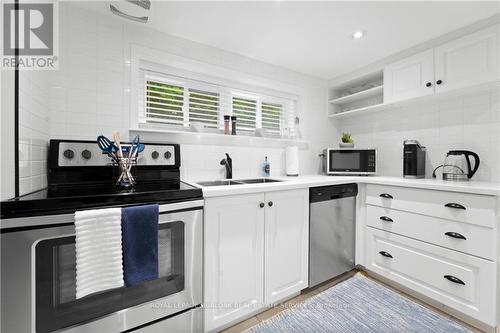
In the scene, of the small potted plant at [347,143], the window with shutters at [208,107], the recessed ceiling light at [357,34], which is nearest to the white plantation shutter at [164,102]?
the window with shutters at [208,107]

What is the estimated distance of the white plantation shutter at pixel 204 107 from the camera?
2.04 meters

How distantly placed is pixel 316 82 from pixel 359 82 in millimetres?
531

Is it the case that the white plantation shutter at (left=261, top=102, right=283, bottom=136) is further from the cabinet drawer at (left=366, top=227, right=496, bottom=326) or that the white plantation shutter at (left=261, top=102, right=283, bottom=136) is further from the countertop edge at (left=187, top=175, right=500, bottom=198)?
the cabinet drawer at (left=366, top=227, right=496, bottom=326)

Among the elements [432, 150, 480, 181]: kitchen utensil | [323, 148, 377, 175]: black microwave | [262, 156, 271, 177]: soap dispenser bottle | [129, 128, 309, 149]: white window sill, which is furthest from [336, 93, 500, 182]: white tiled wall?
[262, 156, 271, 177]: soap dispenser bottle

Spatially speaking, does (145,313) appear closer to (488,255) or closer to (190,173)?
(190,173)

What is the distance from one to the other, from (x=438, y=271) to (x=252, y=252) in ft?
4.66

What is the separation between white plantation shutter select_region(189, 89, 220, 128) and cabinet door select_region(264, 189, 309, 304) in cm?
102

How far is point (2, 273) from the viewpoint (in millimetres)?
834

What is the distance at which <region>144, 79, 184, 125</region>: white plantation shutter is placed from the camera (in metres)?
1.85

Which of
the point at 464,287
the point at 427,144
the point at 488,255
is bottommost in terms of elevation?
the point at 464,287

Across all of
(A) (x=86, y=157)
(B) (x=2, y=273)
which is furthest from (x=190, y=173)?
(B) (x=2, y=273)

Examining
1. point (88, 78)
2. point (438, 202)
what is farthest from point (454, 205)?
point (88, 78)

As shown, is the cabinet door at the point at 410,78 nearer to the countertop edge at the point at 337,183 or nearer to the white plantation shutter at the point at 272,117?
the countertop edge at the point at 337,183

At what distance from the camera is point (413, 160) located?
204cm
